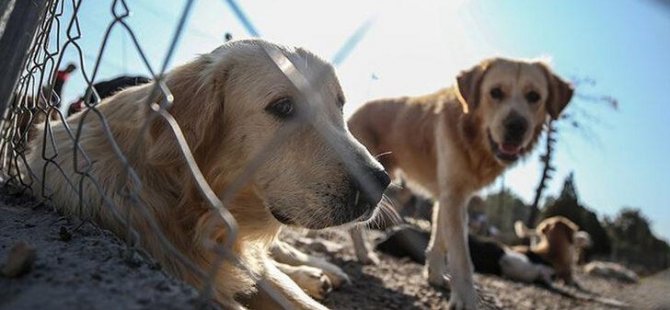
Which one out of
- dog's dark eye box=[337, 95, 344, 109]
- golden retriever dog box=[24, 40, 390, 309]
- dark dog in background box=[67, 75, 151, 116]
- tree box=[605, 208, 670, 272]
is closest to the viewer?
golden retriever dog box=[24, 40, 390, 309]

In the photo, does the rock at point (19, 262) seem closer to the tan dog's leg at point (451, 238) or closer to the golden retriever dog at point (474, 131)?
the tan dog's leg at point (451, 238)

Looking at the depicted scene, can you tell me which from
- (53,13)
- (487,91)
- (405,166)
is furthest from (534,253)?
(53,13)

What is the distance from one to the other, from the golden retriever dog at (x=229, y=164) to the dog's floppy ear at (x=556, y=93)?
10.8 feet

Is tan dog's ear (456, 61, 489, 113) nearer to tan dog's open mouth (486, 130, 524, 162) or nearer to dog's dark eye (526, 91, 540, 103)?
tan dog's open mouth (486, 130, 524, 162)

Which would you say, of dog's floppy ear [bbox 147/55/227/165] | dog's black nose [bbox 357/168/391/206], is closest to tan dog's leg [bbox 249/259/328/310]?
dog's black nose [bbox 357/168/391/206]

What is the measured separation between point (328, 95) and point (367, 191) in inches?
24.4

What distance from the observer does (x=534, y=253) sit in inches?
402

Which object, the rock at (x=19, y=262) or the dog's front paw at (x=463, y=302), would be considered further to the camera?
the dog's front paw at (x=463, y=302)

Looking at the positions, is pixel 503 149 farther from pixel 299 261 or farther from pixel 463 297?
pixel 299 261

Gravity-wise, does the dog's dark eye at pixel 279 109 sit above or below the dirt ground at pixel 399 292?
above

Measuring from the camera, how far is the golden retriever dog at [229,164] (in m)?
2.13

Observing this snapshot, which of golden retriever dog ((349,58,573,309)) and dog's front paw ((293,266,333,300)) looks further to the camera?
golden retriever dog ((349,58,573,309))

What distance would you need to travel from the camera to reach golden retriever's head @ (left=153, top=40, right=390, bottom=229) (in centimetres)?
219

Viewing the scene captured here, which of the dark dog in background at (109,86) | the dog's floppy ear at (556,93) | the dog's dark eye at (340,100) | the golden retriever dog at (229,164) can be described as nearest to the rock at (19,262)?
the golden retriever dog at (229,164)
